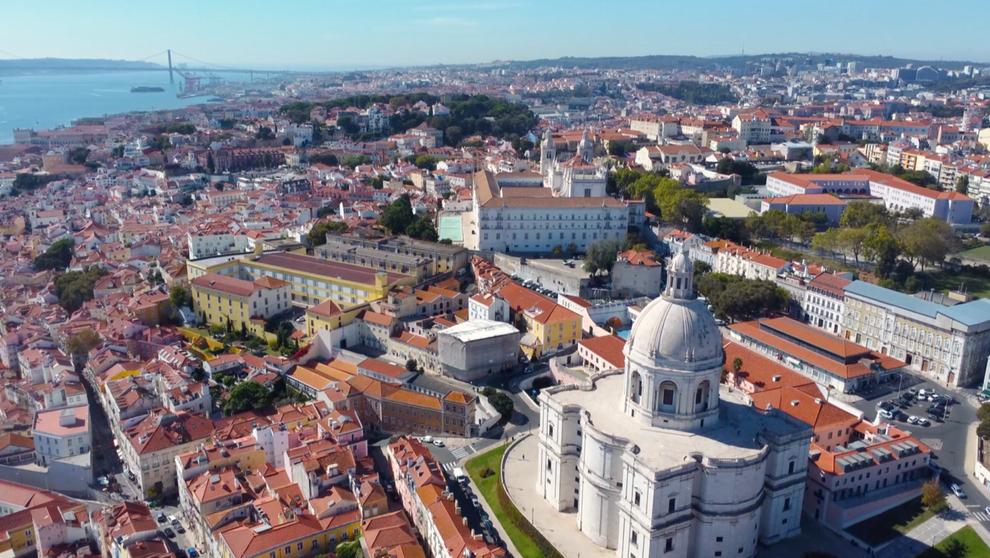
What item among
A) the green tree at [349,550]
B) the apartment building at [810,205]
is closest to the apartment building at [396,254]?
the green tree at [349,550]

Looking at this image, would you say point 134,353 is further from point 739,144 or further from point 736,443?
point 739,144

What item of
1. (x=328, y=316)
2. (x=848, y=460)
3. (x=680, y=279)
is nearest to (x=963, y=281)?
(x=848, y=460)

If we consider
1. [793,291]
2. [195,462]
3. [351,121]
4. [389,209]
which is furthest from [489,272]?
[351,121]

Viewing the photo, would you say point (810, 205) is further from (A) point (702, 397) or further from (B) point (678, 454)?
(B) point (678, 454)

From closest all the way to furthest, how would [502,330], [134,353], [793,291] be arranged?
[502,330], [134,353], [793,291]

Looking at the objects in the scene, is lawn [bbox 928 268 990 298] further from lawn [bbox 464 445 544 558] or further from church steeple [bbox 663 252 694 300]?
lawn [bbox 464 445 544 558]
